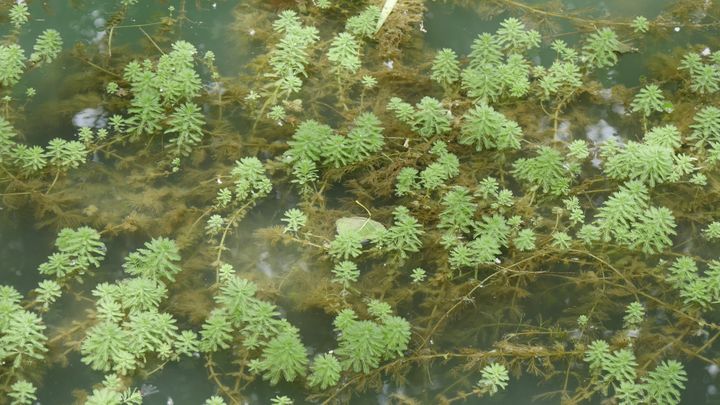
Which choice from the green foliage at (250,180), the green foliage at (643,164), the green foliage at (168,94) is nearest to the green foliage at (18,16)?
the green foliage at (168,94)

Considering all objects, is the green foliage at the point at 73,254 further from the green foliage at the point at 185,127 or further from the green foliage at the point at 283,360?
the green foliage at the point at 283,360

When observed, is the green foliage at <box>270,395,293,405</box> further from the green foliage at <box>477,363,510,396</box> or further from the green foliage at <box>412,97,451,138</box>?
the green foliage at <box>412,97,451,138</box>

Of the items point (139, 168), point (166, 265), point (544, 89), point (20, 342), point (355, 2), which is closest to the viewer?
point (20, 342)

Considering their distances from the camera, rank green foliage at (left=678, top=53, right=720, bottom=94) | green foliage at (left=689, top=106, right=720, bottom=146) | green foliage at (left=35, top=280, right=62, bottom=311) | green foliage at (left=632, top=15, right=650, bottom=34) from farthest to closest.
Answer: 1. green foliage at (left=632, top=15, right=650, bottom=34)
2. green foliage at (left=678, top=53, right=720, bottom=94)
3. green foliage at (left=689, top=106, right=720, bottom=146)
4. green foliage at (left=35, top=280, right=62, bottom=311)

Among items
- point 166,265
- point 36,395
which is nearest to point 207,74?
point 166,265

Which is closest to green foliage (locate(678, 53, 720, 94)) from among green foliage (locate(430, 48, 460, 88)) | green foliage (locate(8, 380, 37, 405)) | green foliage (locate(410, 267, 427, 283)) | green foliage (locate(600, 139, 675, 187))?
green foliage (locate(600, 139, 675, 187))

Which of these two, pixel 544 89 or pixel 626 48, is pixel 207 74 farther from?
pixel 626 48
